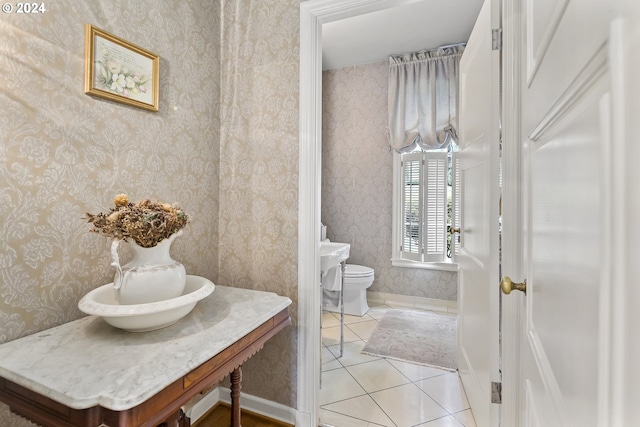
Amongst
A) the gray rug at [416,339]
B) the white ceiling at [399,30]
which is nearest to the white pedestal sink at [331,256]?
the gray rug at [416,339]

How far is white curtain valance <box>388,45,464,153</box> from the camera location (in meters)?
3.12

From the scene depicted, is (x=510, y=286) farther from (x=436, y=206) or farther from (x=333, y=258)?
(x=436, y=206)

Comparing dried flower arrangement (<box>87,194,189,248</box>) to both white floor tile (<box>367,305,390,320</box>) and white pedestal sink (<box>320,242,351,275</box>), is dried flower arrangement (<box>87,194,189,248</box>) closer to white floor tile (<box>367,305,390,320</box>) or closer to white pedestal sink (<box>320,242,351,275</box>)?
white pedestal sink (<box>320,242,351,275</box>)

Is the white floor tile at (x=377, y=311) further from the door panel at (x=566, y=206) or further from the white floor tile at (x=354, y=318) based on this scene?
the door panel at (x=566, y=206)

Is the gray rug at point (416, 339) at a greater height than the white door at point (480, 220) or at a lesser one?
lesser

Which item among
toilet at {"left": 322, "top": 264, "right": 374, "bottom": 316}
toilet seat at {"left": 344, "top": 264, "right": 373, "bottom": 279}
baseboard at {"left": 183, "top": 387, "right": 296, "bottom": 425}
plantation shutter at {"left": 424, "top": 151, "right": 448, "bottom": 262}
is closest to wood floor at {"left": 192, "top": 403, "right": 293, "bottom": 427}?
baseboard at {"left": 183, "top": 387, "right": 296, "bottom": 425}

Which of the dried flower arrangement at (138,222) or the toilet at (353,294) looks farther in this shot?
the toilet at (353,294)

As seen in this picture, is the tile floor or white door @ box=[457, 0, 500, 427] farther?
the tile floor

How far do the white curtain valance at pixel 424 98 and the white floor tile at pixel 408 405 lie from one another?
91.3 inches

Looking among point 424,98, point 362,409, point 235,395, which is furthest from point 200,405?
point 424,98

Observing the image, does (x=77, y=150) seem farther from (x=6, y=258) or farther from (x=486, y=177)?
(x=486, y=177)

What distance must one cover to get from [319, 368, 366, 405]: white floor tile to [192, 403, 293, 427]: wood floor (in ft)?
1.04

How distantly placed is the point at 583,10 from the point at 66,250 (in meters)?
1.57

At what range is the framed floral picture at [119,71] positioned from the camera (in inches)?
48.0
